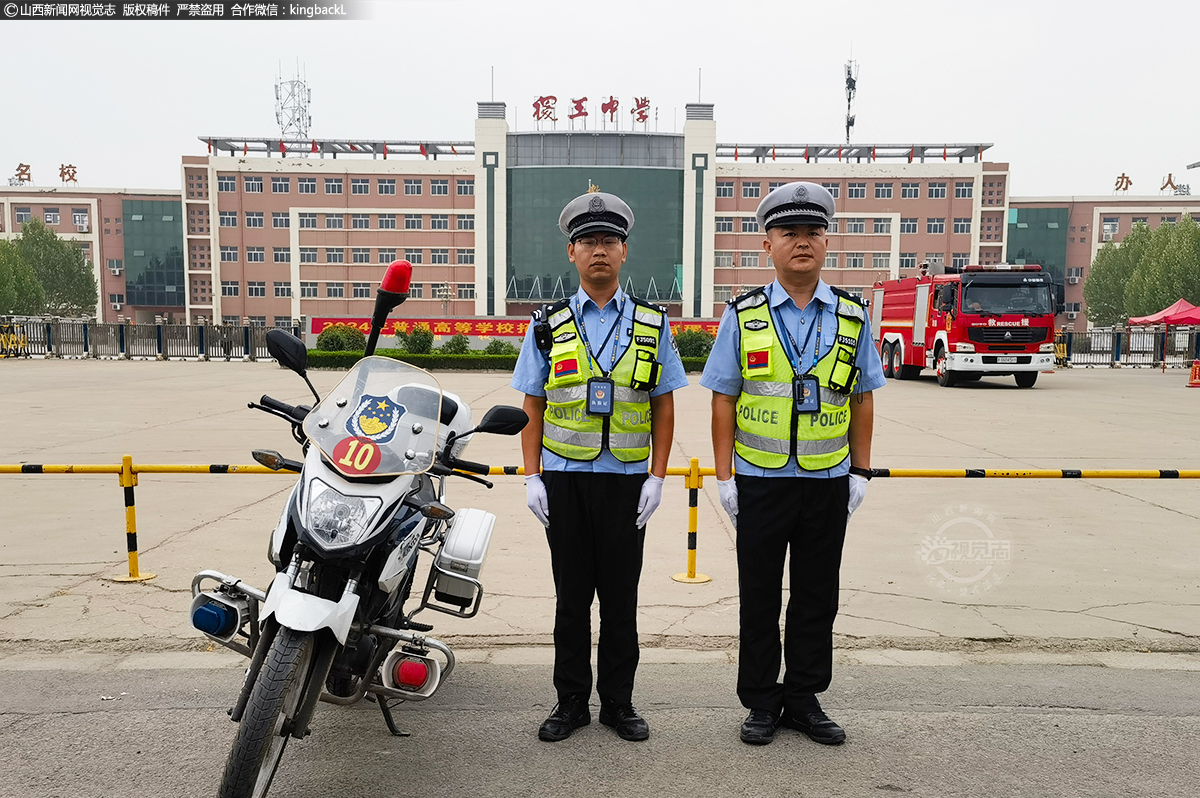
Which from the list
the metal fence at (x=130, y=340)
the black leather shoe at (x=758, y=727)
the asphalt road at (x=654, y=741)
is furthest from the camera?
the metal fence at (x=130, y=340)

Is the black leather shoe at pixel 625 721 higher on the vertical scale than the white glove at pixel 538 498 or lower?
lower

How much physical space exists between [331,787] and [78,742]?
109 cm

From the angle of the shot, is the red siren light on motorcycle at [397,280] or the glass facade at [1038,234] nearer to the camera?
the red siren light on motorcycle at [397,280]

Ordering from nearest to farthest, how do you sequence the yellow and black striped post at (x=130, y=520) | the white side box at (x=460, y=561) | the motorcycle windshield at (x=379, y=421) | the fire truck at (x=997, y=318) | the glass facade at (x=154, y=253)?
the motorcycle windshield at (x=379, y=421), the white side box at (x=460, y=561), the yellow and black striped post at (x=130, y=520), the fire truck at (x=997, y=318), the glass facade at (x=154, y=253)

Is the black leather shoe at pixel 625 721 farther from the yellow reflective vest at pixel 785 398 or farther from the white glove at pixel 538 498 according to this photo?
the yellow reflective vest at pixel 785 398

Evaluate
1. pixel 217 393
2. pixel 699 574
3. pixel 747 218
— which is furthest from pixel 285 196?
pixel 699 574

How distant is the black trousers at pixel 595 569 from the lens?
11.2 ft

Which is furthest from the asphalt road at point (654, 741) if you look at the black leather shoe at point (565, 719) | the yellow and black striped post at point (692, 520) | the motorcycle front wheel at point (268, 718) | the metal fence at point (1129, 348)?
the metal fence at point (1129, 348)

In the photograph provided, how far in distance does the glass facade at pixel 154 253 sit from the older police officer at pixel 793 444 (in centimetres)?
9322

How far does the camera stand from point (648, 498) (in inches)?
134

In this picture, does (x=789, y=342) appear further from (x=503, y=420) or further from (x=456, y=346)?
(x=456, y=346)

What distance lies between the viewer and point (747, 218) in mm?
71250

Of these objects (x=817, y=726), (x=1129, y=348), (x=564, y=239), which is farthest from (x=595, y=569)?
(x=564, y=239)

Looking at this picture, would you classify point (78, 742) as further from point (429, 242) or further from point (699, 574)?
point (429, 242)
